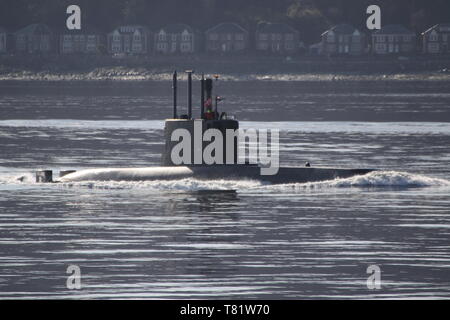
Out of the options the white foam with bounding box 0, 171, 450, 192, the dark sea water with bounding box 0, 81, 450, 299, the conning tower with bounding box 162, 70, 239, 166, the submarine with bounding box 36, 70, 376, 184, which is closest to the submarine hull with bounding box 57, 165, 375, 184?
the submarine with bounding box 36, 70, 376, 184

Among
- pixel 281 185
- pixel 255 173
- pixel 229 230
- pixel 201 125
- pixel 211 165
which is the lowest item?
pixel 229 230

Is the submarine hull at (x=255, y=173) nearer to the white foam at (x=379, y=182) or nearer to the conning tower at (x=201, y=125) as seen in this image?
the white foam at (x=379, y=182)

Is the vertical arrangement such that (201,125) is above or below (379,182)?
above

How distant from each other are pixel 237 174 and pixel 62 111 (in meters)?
63.3

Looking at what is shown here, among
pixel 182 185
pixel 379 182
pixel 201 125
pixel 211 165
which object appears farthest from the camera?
pixel 211 165

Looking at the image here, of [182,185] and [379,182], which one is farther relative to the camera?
[182,185]

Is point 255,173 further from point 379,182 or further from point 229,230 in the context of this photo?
point 229,230

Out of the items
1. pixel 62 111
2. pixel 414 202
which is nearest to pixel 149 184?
pixel 414 202

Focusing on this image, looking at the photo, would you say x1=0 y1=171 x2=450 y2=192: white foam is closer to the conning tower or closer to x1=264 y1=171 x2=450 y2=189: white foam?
x1=264 y1=171 x2=450 y2=189: white foam

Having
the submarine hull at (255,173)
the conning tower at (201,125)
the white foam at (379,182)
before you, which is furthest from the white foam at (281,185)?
the conning tower at (201,125)

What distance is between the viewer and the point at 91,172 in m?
41.6

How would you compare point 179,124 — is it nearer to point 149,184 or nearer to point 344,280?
point 149,184

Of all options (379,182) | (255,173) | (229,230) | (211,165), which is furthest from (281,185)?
(229,230)

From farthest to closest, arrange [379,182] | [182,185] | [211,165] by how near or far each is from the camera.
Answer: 1. [211,165]
2. [182,185]
3. [379,182]
